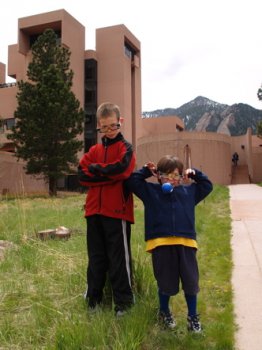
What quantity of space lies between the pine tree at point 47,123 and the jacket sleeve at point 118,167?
19031mm

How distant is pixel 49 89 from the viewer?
21.8m

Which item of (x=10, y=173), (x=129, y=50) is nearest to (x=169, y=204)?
(x=10, y=173)

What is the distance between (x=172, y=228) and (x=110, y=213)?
46cm

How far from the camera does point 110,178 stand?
9.79 ft

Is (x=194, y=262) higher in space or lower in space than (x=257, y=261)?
higher

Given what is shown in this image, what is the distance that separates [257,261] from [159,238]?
2.72 metres

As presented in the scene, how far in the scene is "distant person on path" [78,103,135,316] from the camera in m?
2.99

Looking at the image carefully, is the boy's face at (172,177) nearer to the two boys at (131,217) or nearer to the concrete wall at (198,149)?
the two boys at (131,217)

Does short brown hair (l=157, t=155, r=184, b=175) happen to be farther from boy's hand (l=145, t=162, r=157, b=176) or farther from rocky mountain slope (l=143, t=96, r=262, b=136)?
rocky mountain slope (l=143, t=96, r=262, b=136)

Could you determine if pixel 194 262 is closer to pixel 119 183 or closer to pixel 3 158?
pixel 119 183

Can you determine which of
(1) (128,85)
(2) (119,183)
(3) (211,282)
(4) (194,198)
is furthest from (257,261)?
(1) (128,85)

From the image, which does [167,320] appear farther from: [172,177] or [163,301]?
[172,177]

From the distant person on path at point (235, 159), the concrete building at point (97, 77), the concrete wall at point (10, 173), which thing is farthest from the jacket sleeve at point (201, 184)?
the distant person on path at point (235, 159)

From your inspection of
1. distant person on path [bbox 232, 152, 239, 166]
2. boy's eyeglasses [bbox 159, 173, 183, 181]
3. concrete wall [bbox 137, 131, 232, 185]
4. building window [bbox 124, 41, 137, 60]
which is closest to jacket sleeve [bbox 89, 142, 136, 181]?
boy's eyeglasses [bbox 159, 173, 183, 181]
